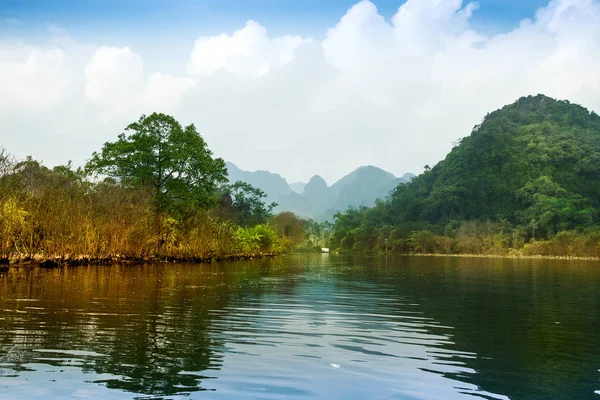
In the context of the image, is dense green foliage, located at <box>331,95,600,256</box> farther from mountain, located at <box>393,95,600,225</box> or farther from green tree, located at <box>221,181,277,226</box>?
green tree, located at <box>221,181,277,226</box>

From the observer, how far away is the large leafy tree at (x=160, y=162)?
4222cm

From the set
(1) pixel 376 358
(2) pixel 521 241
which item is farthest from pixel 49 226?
(2) pixel 521 241

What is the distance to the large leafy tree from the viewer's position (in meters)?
42.2

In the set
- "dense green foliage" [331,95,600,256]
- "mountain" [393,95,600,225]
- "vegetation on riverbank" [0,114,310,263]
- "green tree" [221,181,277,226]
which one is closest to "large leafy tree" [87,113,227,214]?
"vegetation on riverbank" [0,114,310,263]

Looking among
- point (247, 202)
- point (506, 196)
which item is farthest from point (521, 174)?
point (247, 202)

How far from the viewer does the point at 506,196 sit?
351 feet

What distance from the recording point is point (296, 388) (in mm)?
6434

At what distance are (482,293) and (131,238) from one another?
23.5m

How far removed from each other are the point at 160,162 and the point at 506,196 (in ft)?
271

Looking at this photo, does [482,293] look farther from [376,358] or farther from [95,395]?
[95,395]

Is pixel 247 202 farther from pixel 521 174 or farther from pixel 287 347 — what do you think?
pixel 287 347

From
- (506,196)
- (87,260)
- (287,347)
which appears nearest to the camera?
(287,347)

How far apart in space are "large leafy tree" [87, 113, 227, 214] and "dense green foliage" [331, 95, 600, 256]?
52.5 m

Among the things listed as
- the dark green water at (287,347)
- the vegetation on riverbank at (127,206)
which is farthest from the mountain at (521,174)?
the dark green water at (287,347)
